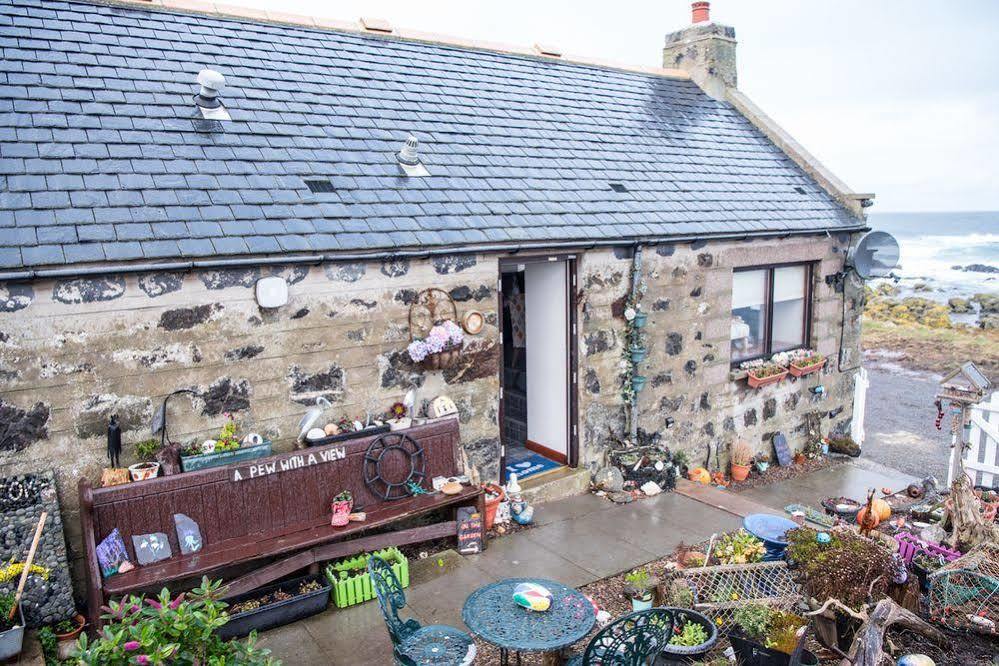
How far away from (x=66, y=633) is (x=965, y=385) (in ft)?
26.1

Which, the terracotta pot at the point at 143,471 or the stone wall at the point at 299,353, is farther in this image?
the terracotta pot at the point at 143,471

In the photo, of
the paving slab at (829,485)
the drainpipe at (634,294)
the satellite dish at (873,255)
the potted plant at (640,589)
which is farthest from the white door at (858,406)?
the potted plant at (640,589)

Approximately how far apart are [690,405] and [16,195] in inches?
316

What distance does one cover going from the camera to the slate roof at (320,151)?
20.0ft

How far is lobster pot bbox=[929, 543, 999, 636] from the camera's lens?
16.7 ft

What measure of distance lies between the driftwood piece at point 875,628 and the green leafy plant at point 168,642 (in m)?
3.61

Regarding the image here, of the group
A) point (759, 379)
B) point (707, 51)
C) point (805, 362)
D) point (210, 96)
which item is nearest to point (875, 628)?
point (759, 379)

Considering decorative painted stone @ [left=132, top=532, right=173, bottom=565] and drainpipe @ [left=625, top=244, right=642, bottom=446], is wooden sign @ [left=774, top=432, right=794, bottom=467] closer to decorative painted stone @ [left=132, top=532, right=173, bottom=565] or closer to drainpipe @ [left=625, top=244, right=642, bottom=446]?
drainpipe @ [left=625, top=244, right=642, bottom=446]

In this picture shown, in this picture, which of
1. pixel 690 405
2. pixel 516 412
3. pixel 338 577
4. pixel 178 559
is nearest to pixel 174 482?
pixel 178 559

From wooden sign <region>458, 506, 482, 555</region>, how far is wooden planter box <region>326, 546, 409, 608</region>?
0.72m

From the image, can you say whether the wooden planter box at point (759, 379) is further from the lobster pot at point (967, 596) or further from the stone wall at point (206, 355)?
the lobster pot at point (967, 596)

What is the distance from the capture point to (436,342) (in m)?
7.08

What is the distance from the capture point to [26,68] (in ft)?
23.1

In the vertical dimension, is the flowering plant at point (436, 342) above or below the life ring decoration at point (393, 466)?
above
